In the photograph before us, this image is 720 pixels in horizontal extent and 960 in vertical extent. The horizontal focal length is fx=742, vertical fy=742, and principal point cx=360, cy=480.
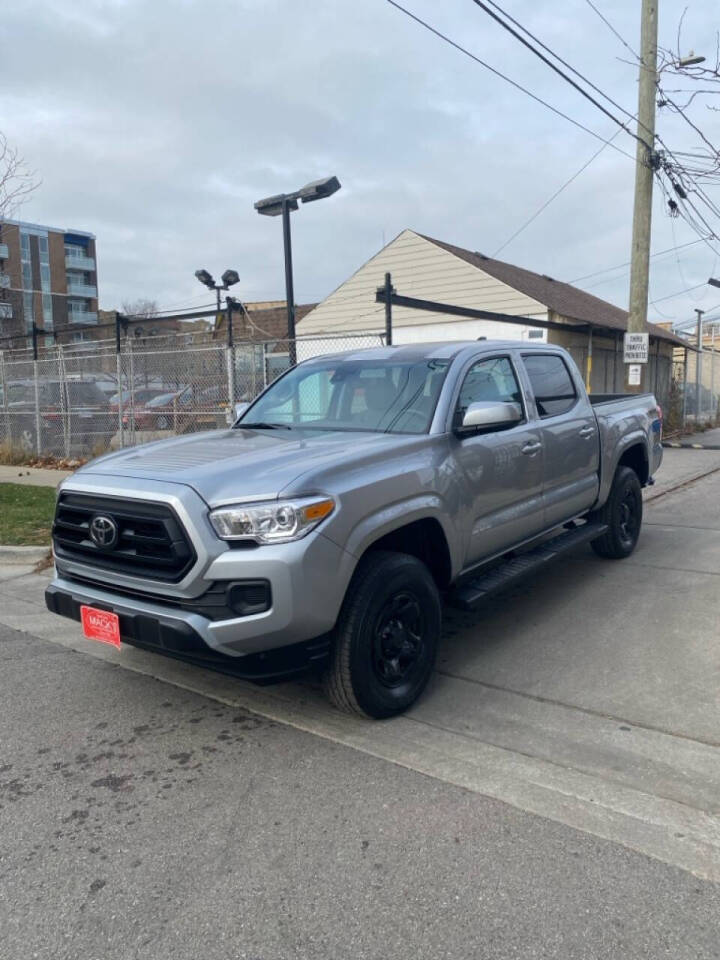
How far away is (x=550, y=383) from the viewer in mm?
5656

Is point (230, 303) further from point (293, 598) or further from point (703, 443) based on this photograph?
point (703, 443)

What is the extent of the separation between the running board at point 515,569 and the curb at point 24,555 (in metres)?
4.45

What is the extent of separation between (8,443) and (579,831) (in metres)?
14.2

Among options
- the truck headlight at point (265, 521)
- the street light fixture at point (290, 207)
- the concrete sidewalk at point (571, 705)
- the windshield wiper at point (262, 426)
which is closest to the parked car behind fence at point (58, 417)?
the street light fixture at point (290, 207)

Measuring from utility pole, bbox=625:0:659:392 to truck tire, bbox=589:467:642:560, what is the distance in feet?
16.7

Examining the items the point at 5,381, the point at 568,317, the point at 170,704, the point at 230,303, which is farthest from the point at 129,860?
the point at 568,317

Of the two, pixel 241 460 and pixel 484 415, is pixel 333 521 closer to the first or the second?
pixel 241 460

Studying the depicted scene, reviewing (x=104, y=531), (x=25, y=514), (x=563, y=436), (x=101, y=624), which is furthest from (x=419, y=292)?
(x=101, y=624)

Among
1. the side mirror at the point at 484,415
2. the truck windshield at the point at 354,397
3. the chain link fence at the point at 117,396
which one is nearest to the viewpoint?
the side mirror at the point at 484,415

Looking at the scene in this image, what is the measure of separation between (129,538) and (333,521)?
3.19 ft

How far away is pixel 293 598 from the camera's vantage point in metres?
3.17

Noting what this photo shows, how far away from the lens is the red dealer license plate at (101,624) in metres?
3.52

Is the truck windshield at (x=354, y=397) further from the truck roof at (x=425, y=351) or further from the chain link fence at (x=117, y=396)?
the chain link fence at (x=117, y=396)

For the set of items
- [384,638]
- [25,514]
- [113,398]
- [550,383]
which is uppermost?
[550,383]
